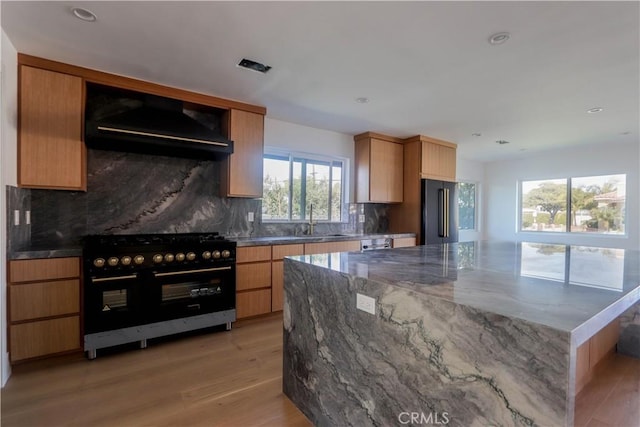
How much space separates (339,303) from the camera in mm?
1595

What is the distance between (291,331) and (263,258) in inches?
61.6

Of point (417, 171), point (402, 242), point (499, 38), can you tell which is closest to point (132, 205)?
point (499, 38)

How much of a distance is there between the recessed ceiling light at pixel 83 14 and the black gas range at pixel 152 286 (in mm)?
1629

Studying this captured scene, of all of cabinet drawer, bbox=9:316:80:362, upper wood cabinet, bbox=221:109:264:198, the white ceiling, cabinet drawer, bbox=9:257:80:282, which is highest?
the white ceiling

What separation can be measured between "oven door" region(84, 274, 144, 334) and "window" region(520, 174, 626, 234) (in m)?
7.15

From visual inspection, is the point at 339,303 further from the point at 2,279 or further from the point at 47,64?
the point at 47,64

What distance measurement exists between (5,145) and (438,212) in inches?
202

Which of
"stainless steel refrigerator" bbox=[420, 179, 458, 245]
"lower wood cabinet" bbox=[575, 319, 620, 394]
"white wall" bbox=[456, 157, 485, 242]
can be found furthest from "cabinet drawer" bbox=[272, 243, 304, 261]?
"white wall" bbox=[456, 157, 485, 242]

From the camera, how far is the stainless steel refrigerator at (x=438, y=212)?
16.2 feet

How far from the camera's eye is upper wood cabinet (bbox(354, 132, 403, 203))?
4.80m

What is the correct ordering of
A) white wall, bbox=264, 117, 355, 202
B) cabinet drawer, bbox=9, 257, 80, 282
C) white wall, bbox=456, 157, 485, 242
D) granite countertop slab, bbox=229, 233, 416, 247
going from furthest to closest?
white wall, bbox=456, 157, 485, 242 < white wall, bbox=264, 117, 355, 202 < granite countertop slab, bbox=229, 233, 416, 247 < cabinet drawer, bbox=9, 257, 80, 282

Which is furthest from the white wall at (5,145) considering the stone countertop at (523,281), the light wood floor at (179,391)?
the stone countertop at (523,281)

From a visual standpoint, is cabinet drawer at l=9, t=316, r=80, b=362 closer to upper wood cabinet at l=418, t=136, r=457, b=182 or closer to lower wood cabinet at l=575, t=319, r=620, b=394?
lower wood cabinet at l=575, t=319, r=620, b=394

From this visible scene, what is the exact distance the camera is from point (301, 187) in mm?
4527
